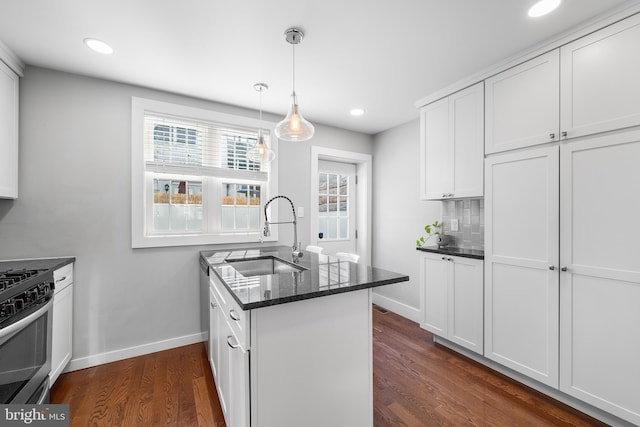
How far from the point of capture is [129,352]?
253cm

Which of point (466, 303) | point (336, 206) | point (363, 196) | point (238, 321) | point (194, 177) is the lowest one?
point (466, 303)

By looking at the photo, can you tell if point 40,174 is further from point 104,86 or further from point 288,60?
point 288,60

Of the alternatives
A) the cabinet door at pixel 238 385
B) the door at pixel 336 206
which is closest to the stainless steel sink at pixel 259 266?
the cabinet door at pixel 238 385

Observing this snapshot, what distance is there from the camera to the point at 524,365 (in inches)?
81.4

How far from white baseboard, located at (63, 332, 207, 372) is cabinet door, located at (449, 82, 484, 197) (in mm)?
2714

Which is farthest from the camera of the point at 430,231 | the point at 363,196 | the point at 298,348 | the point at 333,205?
the point at 363,196

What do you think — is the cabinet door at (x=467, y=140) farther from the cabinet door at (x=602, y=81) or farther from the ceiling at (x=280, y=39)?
the cabinet door at (x=602, y=81)

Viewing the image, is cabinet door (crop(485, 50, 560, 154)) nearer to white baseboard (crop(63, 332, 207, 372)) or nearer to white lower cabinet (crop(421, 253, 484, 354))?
white lower cabinet (crop(421, 253, 484, 354))

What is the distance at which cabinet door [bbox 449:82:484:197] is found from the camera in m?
2.38

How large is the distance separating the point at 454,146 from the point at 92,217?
3302 millimetres

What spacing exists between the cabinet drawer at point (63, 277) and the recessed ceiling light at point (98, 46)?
162cm

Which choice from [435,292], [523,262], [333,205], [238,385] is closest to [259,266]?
[238,385]

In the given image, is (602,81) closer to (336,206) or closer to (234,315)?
(234,315)

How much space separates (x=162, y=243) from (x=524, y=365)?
320 centimetres
